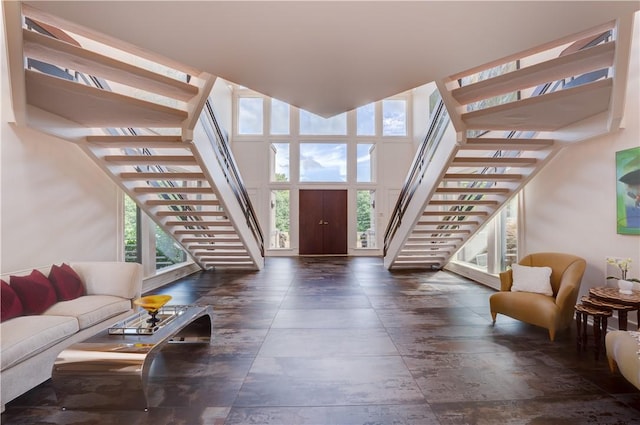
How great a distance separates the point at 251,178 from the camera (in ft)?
33.2

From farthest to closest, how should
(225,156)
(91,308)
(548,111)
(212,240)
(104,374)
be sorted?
(212,240) → (225,156) → (548,111) → (91,308) → (104,374)

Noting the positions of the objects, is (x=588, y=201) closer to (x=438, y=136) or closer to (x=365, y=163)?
(x=438, y=136)

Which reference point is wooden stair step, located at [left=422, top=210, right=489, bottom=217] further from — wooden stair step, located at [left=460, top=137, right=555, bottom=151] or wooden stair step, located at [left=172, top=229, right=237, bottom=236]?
wooden stair step, located at [left=172, top=229, right=237, bottom=236]

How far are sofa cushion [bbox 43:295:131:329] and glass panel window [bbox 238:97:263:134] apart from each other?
26.1 feet

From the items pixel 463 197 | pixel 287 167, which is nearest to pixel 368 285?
pixel 463 197

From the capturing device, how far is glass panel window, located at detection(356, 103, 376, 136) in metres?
10.5

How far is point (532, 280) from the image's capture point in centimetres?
360

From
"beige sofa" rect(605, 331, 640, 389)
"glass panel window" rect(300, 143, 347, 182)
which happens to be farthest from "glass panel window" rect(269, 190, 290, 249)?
"beige sofa" rect(605, 331, 640, 389)

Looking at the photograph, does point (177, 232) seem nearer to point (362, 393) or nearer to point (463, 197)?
point (362, 393)

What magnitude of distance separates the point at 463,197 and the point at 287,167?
6.25 meters

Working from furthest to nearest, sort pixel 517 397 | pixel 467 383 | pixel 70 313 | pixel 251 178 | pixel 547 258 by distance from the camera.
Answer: pixel 251 178 → pixel 547 258 → pixel 70 313 → pixel 467 383 → pixel 517 397

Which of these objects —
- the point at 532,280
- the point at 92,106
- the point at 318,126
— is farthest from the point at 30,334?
A: the point at 318,126

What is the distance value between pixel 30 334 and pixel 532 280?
487 cm

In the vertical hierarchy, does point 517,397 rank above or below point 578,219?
below
